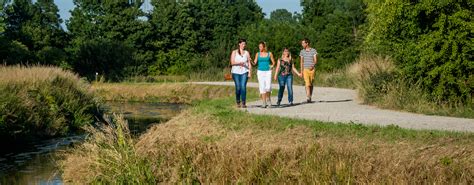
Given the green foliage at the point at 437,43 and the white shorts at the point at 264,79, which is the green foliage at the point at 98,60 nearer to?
the white shorts at the point at 264,79

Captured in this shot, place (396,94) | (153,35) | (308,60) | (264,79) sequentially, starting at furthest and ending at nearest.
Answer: (153,35) → (308,60) → (264,79) → (396,94)

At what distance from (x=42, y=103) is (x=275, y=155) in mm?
12729

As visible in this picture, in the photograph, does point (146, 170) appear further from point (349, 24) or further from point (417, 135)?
point (349, 24)

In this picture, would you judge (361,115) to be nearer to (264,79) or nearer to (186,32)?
(264,79)

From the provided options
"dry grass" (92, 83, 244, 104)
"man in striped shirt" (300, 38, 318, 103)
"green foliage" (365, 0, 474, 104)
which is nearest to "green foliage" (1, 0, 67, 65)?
"dry grass" (92, 83, 244, 104)

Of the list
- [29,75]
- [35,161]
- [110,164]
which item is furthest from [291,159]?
[29,75]

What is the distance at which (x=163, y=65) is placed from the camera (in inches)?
2721

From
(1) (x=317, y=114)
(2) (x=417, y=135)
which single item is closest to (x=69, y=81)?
(1) (x=317, y=114)

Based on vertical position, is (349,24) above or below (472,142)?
above

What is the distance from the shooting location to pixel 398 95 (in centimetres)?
1822

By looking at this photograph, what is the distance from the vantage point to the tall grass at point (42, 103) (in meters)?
19.2

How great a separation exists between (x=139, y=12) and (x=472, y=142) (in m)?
62.8

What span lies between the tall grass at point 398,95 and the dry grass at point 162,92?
14.2 metres

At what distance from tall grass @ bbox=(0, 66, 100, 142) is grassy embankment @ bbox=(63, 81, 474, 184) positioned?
19.7 feet
